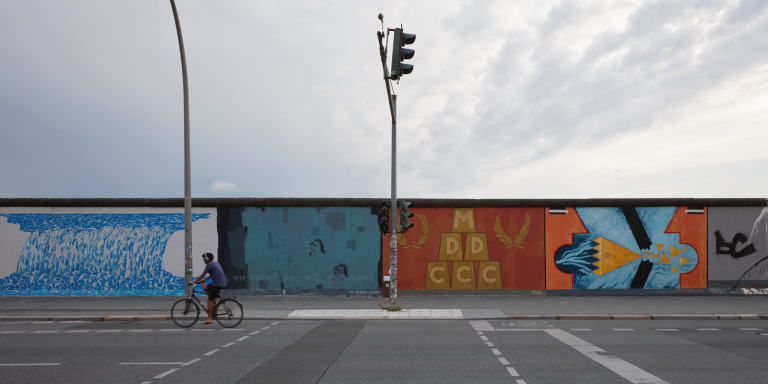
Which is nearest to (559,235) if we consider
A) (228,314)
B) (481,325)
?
(481,325)

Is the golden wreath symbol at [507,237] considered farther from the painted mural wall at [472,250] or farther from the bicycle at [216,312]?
the bicycle at [216,312]

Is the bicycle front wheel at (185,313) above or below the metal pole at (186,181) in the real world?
below

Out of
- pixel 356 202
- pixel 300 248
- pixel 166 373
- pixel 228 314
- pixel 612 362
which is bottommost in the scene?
pixel 228 314

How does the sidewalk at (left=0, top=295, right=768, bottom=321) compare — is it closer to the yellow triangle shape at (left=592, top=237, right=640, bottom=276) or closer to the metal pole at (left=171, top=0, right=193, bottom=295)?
the yellow triangle shape at (left=592, top=237, right=640, bottom=276)

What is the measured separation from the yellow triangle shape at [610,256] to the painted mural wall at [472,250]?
2201 millimetres

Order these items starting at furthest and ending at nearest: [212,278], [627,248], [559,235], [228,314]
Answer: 1. [559,235]
2. [627,248]
3. [228,314]
4. [212,278]

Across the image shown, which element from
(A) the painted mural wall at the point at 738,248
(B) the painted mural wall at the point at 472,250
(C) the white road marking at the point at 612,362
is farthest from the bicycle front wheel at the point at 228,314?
(A) the painted mural wall at the point at 738,248

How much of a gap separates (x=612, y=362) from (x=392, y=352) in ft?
12.6

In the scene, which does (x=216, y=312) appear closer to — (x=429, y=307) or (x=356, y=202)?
(x=429, y=307)

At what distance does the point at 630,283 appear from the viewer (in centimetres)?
1532

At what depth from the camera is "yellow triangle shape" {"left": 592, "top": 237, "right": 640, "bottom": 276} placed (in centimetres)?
1535

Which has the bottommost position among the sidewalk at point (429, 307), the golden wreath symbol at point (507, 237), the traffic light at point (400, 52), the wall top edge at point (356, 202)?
the sidewalk at point (429, 307)

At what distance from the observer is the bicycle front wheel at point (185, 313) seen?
1024 centimetres

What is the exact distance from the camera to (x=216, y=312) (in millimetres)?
10320
